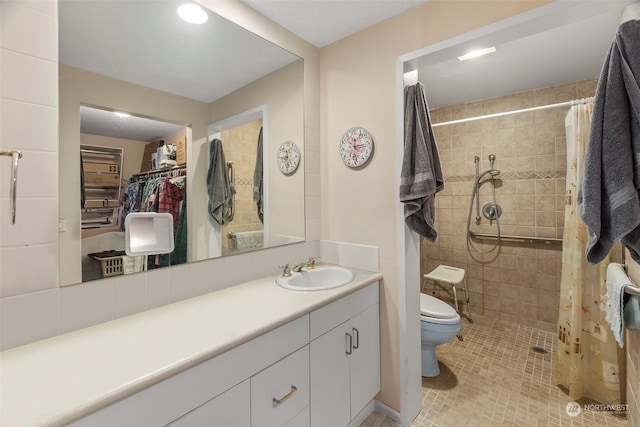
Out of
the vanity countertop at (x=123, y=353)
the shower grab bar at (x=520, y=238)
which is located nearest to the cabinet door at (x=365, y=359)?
the vanity countertop at (x=123, y=353)

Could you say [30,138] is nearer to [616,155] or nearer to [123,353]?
[123,353]

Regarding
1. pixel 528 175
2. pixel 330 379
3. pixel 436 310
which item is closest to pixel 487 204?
pixel 528 175

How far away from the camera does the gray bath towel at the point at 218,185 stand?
1.43 meters

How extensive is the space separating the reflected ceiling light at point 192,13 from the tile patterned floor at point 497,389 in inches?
91.4

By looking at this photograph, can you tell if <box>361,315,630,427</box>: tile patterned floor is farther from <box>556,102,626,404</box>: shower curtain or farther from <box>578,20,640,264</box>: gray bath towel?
<box>578,20,640,264</box>: gray bath towel

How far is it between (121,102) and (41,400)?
40.8 inches

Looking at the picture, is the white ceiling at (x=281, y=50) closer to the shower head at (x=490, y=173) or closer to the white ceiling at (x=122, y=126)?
the white ceiling at (x=122, y=126)

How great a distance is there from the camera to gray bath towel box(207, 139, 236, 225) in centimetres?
143

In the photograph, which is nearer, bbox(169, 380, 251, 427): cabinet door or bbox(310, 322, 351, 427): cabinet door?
bbox(169, 380, 251, 427): cabinet door

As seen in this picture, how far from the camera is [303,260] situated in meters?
1.85

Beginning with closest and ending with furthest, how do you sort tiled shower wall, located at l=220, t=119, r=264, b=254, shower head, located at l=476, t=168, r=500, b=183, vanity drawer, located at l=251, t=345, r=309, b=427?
1. vanity drawer, located at l=251, t=345, r=309, b=427
2. tiled shower wall, located at l=220, t=119, r=264, b=254
3. shower head, located at l=476, t=168, r=500, b=183

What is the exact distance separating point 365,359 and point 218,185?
1240 mm

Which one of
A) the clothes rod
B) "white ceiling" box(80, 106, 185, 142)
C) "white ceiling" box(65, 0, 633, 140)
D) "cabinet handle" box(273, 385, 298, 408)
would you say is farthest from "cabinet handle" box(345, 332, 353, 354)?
"white ceiling" box(65, 0, 633, 140)

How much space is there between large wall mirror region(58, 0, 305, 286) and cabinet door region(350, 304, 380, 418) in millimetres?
684
